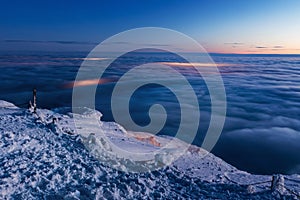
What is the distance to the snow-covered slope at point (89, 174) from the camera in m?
6.76

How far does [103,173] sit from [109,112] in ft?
56.7

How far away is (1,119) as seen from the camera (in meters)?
11.7

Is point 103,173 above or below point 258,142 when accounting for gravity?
above

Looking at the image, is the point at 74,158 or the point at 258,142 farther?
the point at 258,142

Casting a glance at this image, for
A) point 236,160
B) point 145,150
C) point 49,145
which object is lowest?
point 236,160

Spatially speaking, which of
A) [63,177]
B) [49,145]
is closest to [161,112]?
[49,145]

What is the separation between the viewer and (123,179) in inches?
304

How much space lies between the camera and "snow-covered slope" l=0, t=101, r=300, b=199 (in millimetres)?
6762

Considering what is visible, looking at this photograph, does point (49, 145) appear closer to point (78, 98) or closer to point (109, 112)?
point (109, 112)

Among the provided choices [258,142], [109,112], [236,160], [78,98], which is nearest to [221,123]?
[258,142]

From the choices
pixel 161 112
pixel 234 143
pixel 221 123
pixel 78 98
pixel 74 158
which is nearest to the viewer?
pixel 74 158

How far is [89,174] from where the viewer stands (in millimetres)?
7645

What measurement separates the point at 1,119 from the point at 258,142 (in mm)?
16922

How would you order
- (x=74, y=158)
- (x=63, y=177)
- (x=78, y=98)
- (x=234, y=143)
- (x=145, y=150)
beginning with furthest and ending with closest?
(x=78, y=98) < (x=234, y=143) < (x=145, y=150) < (x=74, y=158) < (x=63, y=177)
